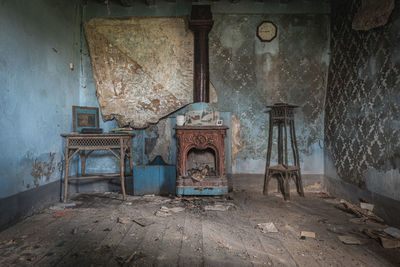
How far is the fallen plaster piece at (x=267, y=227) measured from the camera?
2.47m

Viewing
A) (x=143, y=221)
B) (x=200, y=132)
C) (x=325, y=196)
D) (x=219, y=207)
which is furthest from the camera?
(x=325, y=196)

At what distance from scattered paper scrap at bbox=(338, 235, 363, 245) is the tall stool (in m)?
1.37

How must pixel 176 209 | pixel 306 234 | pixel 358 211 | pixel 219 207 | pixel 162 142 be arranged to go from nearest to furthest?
pixel 306 234 < pixel 358 211 < pixel 176 209 < pixel 219 207 < pixel 162 142

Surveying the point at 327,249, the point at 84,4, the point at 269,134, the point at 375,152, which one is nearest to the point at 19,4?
the point at 84,4

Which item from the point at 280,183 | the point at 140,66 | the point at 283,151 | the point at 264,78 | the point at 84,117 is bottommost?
the point at 280,183

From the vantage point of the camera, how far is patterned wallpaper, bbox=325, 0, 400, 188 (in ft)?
8.90

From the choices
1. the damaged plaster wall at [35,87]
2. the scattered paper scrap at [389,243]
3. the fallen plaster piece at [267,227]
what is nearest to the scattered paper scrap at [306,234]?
the fallen plaster piece at [267,227]

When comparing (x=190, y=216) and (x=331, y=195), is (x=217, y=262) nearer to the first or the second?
(x=190, y=216)

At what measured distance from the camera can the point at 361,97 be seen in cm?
324

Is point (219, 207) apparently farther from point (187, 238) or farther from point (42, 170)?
point (42, 170)

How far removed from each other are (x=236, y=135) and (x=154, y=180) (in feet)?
5.54

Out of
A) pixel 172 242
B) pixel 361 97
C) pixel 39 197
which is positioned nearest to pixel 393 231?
pixel 361 97

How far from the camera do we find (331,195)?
396cm

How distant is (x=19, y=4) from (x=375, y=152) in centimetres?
487
